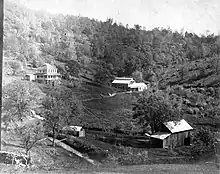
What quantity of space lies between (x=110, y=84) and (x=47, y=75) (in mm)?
982

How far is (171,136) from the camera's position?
4.94m

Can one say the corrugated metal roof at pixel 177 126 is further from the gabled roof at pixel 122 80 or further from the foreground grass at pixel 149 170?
the gabled roof at pixel 122 80

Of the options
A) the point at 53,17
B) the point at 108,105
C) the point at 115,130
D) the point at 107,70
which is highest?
the point at 53,17

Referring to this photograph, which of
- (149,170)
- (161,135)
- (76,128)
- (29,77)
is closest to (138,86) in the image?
(161,135)

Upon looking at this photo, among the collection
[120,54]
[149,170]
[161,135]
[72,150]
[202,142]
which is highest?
[120,54]

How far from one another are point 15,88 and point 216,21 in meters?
3.32

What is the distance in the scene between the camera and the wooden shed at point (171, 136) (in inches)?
194

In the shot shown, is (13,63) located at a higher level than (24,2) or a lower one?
lower

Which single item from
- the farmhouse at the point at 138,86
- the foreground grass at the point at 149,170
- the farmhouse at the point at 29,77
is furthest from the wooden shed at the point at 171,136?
the farmhouse at the point at 29,77

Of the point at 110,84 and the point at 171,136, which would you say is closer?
the point at 171,136

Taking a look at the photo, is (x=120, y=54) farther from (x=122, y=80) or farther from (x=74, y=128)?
(x=74, y=128)

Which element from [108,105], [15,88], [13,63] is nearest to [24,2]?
[13,63]

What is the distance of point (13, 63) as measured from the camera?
500 centimetres

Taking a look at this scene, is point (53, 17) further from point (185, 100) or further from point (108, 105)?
point (185, 100)
